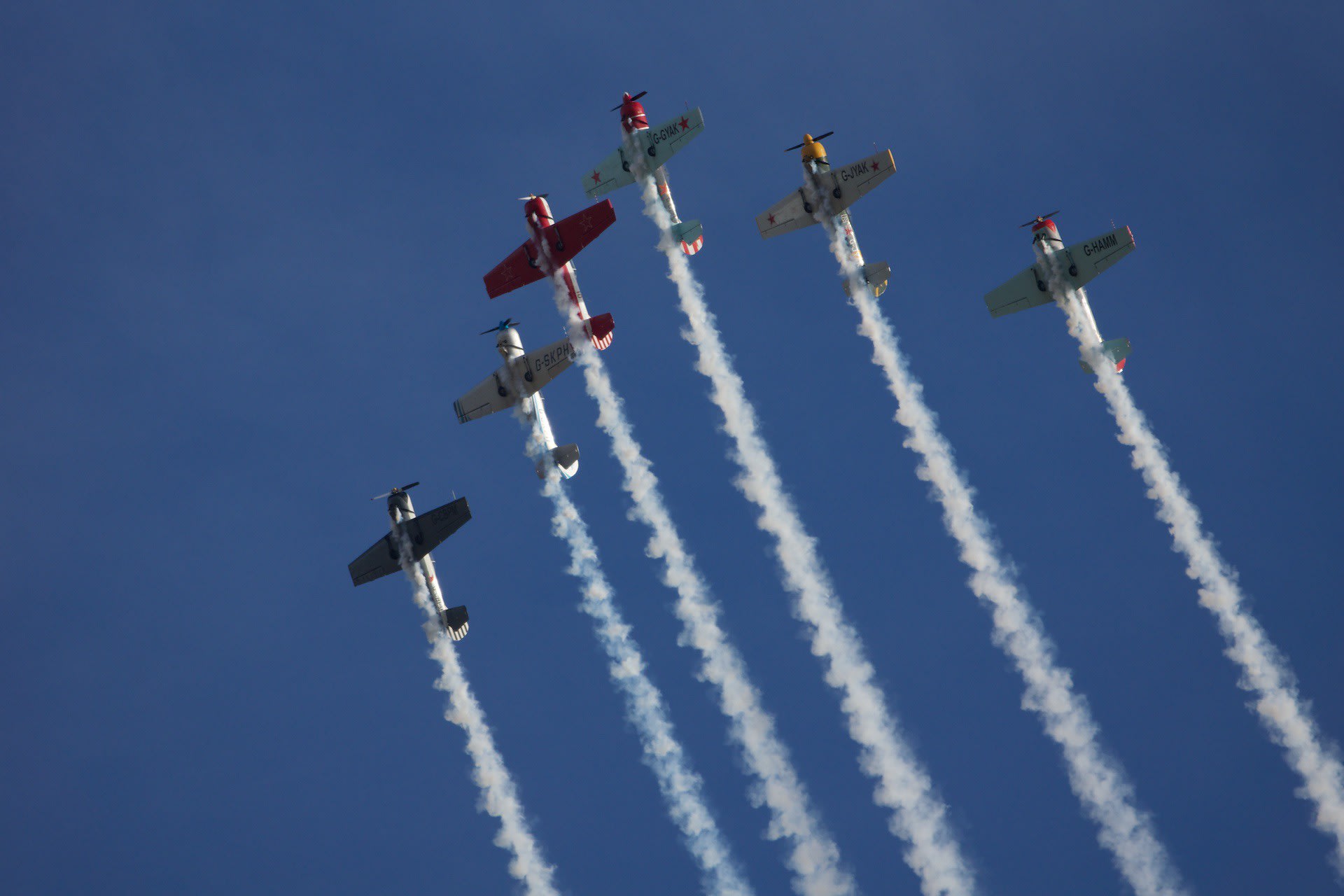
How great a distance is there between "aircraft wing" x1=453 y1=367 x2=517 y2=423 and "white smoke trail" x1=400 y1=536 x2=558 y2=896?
30.0 ft

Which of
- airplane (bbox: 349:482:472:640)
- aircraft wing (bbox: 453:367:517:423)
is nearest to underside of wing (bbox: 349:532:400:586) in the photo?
airplane (bbox: 349:482:472:640)

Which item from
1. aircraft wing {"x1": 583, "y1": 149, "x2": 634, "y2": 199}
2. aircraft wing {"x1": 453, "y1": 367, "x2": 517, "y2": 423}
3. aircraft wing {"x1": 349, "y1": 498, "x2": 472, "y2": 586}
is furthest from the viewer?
aircraft wing {"x1": 583, "y1": 149, "x2": 634, "y2": 199}

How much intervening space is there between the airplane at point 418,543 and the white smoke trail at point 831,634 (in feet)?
39.2

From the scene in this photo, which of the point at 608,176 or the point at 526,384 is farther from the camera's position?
the point at 608,176

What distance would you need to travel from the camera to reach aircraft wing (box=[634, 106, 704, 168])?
195ft

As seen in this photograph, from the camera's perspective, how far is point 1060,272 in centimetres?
5938

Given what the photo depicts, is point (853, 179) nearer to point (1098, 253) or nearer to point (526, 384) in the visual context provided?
point (1098, 253)

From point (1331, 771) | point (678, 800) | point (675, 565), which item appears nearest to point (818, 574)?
point (675, 565)

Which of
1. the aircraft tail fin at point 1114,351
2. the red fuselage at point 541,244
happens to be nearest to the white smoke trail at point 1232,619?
the aircraft tail fin at point 1114,351

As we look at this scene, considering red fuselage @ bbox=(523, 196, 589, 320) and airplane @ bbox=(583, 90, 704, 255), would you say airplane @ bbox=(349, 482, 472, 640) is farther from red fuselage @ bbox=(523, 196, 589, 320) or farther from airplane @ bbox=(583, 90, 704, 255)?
airplane @ bbox=(583, 90, 704, 255)

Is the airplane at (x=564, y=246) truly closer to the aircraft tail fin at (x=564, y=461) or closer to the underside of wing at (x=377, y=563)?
the aircraft tail fin at (x=564, y=461)

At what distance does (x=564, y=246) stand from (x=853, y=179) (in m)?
11.5

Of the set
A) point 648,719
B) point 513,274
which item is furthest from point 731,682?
point 513,274

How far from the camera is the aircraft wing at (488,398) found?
59.4 metres
